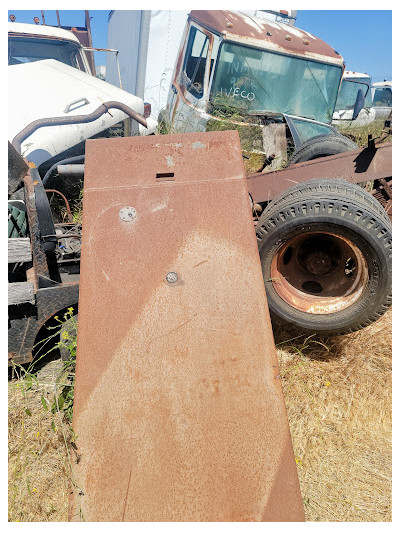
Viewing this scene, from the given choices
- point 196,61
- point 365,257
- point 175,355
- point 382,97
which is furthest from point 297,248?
point 382,97

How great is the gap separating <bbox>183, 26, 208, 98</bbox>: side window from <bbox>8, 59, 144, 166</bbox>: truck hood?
1020mm

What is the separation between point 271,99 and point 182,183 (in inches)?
169

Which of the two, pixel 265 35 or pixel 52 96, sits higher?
pixel 265 35

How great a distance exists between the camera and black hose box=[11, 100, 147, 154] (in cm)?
334

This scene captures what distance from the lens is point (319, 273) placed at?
8.52 feet

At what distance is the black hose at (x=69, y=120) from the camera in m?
3.34

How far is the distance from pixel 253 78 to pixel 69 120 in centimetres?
270

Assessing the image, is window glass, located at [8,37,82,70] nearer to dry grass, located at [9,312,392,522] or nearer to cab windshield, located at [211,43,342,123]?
cab windshield, located at [211,43,342,123]

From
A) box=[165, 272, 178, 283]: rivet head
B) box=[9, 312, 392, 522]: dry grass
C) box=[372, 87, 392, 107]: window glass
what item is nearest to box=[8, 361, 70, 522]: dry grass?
box=[9, 312, 392, 522]: dry grass

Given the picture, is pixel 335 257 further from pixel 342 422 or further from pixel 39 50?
pixel 39 50

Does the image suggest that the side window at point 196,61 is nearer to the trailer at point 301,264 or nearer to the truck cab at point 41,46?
the truck cab at point 41,46

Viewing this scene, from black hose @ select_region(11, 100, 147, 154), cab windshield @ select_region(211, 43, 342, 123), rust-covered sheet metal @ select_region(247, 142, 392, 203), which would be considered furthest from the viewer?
cab windshield @ select_region(211, 43, 342, 123)

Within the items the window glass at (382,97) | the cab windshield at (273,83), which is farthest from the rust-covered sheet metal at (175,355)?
the window glass at (382,97)

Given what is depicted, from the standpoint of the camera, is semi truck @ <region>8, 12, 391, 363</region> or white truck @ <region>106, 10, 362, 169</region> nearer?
semi truck @ <region>8, 12, 391, 363</region>
